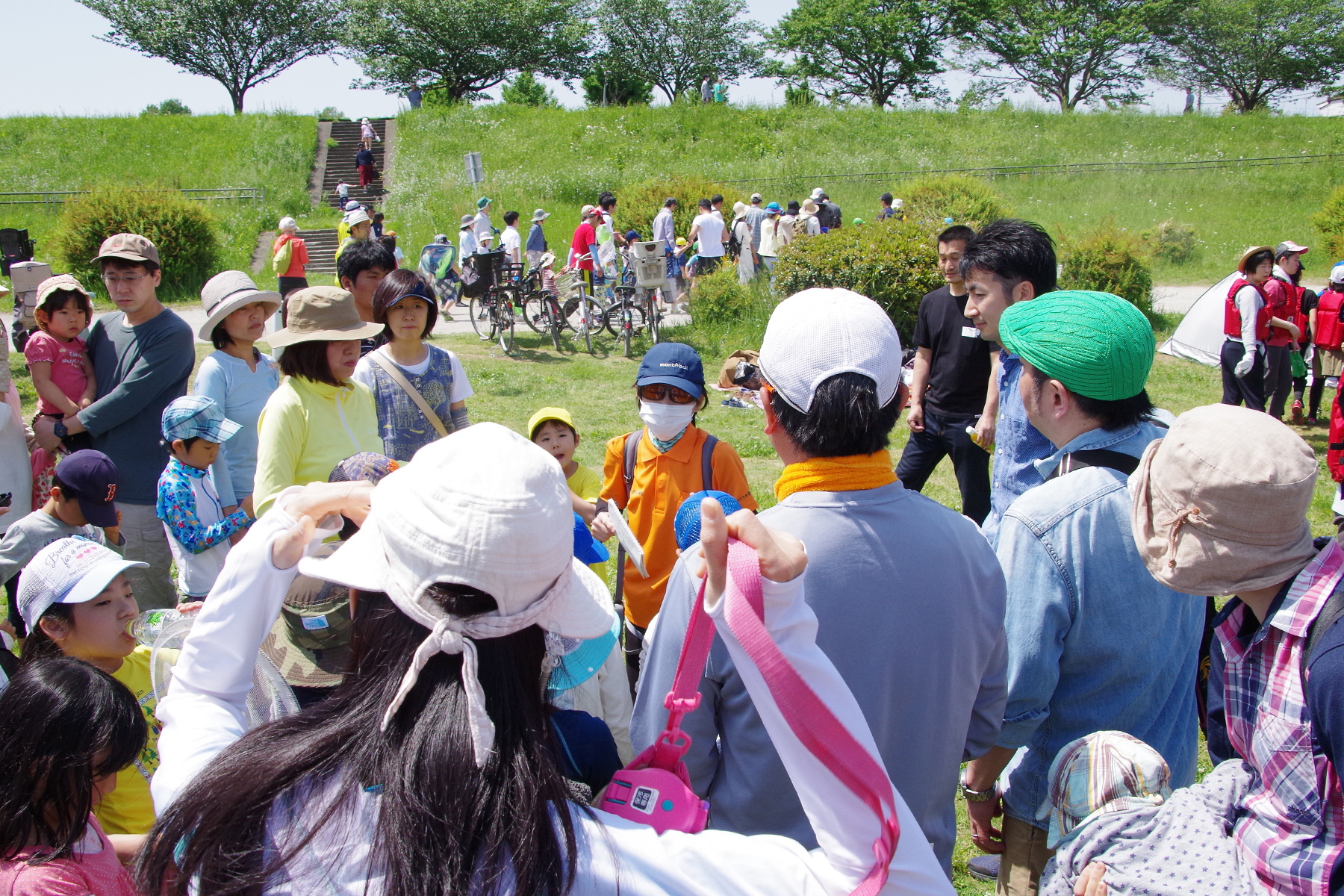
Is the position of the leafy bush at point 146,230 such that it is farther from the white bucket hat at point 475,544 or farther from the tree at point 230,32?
the tree at point 230,32

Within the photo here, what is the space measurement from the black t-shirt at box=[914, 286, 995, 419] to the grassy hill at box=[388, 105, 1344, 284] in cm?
1606

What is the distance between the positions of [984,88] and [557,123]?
28166mm

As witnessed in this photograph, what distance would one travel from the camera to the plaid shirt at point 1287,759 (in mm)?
1294

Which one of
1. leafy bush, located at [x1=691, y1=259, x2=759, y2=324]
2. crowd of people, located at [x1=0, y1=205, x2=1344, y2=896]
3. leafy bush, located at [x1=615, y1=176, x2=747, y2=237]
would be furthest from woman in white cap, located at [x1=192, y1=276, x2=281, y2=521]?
leafy bush, located at [x1=615, y1=176, x2=747, y2=237]

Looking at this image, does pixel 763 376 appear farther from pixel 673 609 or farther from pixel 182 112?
pixel 182 112

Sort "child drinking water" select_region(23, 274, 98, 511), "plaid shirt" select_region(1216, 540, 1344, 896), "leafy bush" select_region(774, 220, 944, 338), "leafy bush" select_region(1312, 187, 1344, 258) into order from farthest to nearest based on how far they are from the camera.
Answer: "leafy bush" select_region(1312, 187, 1344, 258)
"leafy bush" select_region(774, 220, 944, 338)
"child drinking water" select_region(23, 274, 98, 511)
"plaid shirt" select_region(1216, 540, 1344, 896)

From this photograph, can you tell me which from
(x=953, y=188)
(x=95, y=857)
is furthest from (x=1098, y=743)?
(x=953, y=188)

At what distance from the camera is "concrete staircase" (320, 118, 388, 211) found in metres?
28.3

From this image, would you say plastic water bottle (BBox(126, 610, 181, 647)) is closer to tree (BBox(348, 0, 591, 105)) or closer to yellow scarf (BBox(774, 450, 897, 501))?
yellow scarf (BBox(774, 450, 897, 501))

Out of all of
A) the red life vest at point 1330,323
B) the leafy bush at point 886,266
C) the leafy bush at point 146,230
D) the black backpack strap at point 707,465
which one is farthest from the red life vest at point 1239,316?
the leafy bush at point 146,230

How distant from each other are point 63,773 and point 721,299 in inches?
457

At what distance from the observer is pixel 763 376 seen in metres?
1.76

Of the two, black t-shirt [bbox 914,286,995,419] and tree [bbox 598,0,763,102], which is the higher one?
tree [bbox 598,0,763,102]

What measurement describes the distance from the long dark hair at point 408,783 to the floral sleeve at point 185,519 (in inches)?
96.5
